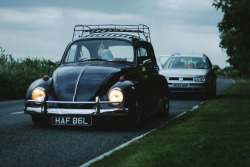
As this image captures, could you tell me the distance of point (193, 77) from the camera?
1744 cm

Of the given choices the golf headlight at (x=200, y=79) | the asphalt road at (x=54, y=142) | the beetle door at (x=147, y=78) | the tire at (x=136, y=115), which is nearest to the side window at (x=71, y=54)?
the beetle door at (x=147, y=78)

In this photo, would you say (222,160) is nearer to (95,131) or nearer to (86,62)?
(95,131)

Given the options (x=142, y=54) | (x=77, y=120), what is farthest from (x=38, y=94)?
(x=142, y=54)

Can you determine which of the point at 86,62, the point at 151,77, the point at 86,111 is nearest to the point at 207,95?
the point at 151,77

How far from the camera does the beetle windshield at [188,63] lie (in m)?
18.5

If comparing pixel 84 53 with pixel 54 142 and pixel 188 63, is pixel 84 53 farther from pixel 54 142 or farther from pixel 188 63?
pixel 188 63

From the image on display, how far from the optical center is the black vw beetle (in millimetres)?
7668

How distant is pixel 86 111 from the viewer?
756cm

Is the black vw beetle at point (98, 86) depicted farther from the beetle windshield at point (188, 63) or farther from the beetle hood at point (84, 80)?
the beetle windshield at point (188, 63)

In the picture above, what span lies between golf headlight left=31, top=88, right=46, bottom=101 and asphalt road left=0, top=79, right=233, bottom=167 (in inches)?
22.7

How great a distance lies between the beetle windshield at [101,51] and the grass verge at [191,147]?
1.76m

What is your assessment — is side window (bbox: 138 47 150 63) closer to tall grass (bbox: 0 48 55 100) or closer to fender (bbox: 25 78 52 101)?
fender (bbox: 25 78 52 101)

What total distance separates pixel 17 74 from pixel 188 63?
24.6ft

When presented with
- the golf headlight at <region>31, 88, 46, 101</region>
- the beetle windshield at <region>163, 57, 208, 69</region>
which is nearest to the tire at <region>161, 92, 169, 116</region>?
the golf headlight at <region>31, 88, 46, 101</region>
